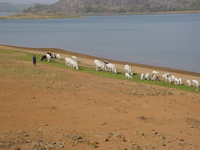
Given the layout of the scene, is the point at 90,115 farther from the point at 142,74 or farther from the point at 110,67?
the point at 110,67

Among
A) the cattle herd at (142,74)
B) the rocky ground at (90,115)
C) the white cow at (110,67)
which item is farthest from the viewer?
the white cow at (110,67)

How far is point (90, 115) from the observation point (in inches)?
666

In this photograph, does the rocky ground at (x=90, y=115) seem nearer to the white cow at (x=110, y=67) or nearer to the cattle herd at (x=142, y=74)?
the cattle herd at (x=142, y=74)

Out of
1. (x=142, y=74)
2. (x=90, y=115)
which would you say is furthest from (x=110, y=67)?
(x=90, y=115)

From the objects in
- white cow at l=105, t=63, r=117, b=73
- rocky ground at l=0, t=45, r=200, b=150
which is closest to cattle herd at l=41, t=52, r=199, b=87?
white cow at l=105, t=63, r=117, b=73

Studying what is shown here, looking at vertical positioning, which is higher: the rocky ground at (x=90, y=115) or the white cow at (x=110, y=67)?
the rocky ground at (x=90, y=115)

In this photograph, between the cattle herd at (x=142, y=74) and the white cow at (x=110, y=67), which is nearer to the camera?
the cattle herd at (x=142, y=74)

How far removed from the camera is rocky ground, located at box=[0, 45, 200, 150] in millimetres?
12727

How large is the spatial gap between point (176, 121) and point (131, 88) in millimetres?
7421

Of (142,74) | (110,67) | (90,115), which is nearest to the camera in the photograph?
(90,115)

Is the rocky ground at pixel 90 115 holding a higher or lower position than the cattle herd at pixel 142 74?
higher

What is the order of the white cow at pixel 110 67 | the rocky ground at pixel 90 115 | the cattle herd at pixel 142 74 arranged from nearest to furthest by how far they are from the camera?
1. the rocky ground at pixel 90 115
2. the cattle herd at pixel 142 74
3. the white cow at pixel 110 67

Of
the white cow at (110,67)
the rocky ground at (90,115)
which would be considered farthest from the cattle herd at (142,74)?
the rocky ground at (90,115)

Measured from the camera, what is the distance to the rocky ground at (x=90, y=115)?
41.8ft
